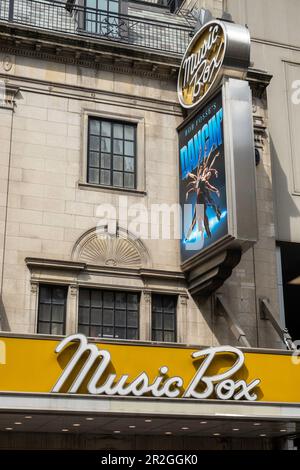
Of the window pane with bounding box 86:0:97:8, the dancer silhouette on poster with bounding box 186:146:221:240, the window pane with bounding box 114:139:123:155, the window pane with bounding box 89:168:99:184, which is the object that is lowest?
the dancer silhouette on poster with bounding box 186:146:221:240

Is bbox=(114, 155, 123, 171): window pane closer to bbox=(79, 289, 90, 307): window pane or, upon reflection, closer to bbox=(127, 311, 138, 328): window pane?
bbox=(79, 289, 90, 307): window pane

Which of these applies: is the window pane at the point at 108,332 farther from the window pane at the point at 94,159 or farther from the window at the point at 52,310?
the window pane at the point at 94,159

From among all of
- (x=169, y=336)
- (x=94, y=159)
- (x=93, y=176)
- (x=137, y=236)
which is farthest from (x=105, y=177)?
(x=169, y=336)

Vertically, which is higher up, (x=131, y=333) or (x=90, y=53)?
(x=90, y=53)

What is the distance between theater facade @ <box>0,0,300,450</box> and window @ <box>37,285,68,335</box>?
1.8 inches

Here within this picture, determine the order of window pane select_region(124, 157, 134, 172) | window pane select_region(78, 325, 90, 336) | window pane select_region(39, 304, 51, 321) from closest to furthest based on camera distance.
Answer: window pane select_region(39, 304, 51, 321) → window pane select_region(78, 325, 90, 336) → window pane select_region(124, 157, 134, 172)

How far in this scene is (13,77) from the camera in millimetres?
20922

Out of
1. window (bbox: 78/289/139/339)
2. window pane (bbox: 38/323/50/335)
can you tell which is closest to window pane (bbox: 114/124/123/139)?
window (bbox: 78/289/139/339)

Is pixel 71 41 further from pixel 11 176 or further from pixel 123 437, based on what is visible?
pixel 123 437

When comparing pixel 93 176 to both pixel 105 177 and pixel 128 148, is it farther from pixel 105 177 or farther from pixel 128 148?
pixel 128 148

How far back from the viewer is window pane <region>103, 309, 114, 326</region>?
787 inches

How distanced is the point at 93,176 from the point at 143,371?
7.21 m

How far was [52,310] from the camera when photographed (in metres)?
19.5

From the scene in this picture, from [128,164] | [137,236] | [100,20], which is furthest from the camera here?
[100,20]
